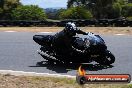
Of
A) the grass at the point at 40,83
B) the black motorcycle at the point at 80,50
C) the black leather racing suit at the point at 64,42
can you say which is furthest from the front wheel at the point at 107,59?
the grass at the point at 40,83

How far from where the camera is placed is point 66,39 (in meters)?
11.2

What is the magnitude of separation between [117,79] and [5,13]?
166 feet

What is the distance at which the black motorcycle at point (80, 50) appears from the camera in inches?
432

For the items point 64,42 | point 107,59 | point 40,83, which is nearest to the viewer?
point 40,83

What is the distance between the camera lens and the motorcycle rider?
1100 centimetres

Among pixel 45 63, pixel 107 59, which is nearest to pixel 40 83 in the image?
pixel 107 59

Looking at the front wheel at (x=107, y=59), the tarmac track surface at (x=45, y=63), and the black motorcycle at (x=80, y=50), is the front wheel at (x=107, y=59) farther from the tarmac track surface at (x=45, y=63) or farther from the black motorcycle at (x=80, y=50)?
the tarmac track surface at (x=45, y=63)

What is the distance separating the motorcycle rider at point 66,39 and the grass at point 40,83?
2.00 metres

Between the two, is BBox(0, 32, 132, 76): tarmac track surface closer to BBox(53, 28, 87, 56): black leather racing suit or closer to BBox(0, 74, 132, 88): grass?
BBox(53, 28, 87, 56): black leather racing suit

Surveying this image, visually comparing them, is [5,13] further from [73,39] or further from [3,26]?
[73,39]

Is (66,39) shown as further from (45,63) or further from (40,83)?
(40,83)

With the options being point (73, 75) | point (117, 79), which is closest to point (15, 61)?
point (73, 75)

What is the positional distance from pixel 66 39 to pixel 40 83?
282cm

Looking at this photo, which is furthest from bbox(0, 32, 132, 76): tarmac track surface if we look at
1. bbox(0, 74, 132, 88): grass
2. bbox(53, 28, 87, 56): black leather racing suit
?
bbox(0, 74, 132, 88): grass
